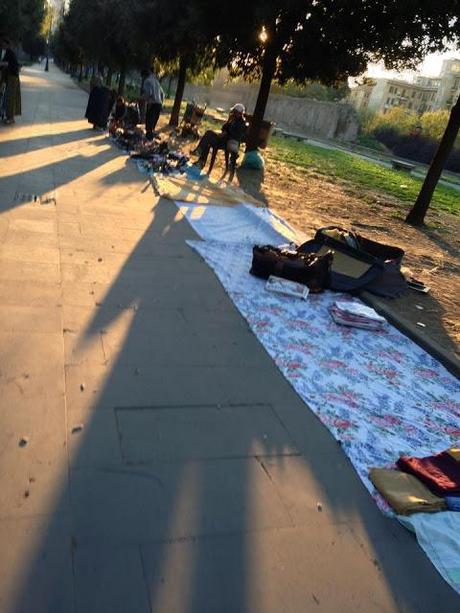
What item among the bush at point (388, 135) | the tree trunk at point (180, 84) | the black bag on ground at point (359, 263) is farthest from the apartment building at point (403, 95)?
the black bag on ground at point (359, 263)

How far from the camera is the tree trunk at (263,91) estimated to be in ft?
43.4

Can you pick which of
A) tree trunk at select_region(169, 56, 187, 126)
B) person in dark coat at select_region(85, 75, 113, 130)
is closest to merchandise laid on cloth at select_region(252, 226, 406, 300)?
person in dark coat at select_region(85, 75, 113, 130)

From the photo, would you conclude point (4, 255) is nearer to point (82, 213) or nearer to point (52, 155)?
point (82, 213)

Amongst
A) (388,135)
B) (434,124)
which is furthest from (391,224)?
(434,124)

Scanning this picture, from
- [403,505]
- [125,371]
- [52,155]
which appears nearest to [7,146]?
[52,155]

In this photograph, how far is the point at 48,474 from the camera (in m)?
2.55

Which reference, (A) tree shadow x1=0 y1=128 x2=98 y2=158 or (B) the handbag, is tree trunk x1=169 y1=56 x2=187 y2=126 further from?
(B) the handbag

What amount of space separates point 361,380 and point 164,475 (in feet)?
6.54

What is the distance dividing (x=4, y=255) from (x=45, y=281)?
666 mm

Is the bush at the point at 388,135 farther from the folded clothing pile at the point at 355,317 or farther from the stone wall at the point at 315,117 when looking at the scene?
→ the folded clothing pile at the point at 355,317

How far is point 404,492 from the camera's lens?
2.89 m

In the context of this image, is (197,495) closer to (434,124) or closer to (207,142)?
(207,142)

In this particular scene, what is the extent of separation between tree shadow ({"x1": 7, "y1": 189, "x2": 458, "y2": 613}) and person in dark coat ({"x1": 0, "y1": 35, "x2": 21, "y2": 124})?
9.34m

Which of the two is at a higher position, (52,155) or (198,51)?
(198,51)
